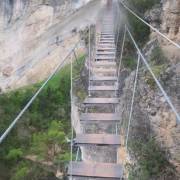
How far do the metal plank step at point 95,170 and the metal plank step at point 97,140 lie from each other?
482 millimetres

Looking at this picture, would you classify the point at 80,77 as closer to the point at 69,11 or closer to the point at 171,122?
the point at 171,122

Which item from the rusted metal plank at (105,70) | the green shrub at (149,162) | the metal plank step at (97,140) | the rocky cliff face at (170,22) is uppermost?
the rocky cliff face at (170,22)

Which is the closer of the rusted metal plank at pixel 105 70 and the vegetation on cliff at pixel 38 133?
the rusted metal plank at pixel 105 70

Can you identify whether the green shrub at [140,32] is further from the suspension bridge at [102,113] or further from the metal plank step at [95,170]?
the metal plank step at [95,170]

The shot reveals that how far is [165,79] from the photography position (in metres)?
4.61

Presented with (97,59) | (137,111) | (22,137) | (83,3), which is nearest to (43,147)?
(22,137)

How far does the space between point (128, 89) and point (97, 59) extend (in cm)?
393

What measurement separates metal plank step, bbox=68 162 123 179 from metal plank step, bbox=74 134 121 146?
1.58ft

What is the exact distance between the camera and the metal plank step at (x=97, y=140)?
511cm

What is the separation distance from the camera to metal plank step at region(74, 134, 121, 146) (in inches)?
201

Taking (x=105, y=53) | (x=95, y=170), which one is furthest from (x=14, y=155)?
(x=95, y=170)

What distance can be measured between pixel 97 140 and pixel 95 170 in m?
0.63

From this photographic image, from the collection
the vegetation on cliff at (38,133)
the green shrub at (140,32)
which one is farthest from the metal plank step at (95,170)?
the vegetation on cliff at (38,133)

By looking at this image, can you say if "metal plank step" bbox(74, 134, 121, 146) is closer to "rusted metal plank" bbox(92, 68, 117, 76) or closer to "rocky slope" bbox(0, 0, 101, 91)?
"rusted metal plank" bbox(92, 68, 117, 76)
